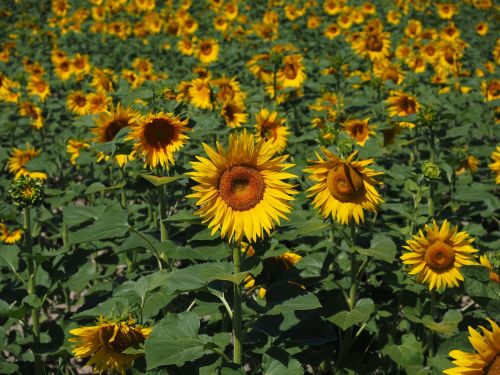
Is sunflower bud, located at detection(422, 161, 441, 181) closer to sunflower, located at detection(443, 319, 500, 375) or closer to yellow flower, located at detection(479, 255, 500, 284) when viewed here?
yellow flower, located at detection(479, 255, 500, 284)

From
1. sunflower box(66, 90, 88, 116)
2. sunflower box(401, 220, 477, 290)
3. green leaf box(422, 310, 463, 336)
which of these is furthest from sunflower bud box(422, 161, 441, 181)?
sunflower box(66, 90, 88, 116)

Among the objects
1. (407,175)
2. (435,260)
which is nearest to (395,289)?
(435,260)

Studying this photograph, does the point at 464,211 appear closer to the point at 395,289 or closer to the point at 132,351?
the point at 395,289

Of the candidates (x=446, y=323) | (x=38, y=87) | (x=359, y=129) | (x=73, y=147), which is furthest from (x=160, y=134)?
(x=38, y=87)

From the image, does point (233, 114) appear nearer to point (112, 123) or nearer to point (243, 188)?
point (112, 123)

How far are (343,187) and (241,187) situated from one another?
2.31 feet

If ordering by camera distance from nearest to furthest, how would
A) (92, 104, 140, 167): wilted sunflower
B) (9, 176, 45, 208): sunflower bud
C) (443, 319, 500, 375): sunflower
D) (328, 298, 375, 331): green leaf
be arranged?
(443, 319, 500, 375): sunflower → (328, 298, 375, 331): green leaf → (9, 176, 45, 208): sunflower bud → (92, 104, 140, 167): wilted sunflower

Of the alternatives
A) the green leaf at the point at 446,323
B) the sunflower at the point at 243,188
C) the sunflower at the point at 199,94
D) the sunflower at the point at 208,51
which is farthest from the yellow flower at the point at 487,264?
the sunflower at the point at 208,51

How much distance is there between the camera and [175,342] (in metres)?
2.45

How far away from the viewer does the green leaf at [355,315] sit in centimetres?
300

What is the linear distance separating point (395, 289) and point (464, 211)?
6.04 ft

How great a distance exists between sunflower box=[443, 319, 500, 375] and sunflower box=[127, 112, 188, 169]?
1.84 meters

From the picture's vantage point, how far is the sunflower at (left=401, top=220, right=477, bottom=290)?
3156mm

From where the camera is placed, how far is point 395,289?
10.7ft
